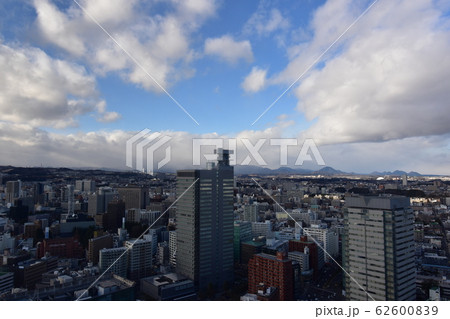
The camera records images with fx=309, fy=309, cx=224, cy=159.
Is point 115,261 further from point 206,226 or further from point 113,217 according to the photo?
point 113,217

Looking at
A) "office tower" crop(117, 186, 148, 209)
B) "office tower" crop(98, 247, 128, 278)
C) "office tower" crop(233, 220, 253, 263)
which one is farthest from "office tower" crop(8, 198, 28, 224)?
"office tower" crop(233, 220, 253, 263)

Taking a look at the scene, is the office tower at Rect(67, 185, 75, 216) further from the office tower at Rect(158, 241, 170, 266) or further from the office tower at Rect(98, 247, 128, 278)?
the office tower at Rect(98, 247, 128, 278)

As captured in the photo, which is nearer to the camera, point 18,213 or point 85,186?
point 18,213

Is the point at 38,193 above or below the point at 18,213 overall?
above

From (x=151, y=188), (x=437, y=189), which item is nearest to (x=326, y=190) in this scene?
(x=437, y=189)

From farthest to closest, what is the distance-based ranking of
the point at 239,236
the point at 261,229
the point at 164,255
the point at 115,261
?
the point at 261,229 → the point at 239,236 → the point at 164,255 → the point at 115,261

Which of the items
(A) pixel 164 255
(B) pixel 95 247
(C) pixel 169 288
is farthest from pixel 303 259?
(B) pixel 95 247

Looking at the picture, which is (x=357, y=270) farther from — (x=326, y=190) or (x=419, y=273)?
(x=326, y=190)
